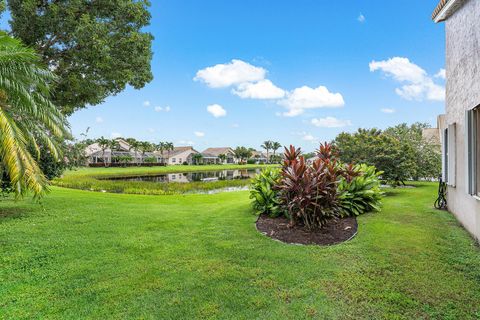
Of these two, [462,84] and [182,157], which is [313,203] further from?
[182,157]

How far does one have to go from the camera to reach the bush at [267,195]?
7.29 metres

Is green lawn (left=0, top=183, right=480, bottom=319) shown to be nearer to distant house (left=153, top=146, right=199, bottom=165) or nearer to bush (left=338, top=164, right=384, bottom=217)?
bush (left=338, top=164, right=384, bottom=217)

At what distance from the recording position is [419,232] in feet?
19.3

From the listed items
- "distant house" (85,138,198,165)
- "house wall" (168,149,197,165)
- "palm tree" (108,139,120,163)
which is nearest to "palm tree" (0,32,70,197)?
"distant house" (85,138,198,165)

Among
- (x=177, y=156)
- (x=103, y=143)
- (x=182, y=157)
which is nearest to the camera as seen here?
(x=103, y=143)

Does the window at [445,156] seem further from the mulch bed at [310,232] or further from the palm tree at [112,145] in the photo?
the palm tree at [112,145]

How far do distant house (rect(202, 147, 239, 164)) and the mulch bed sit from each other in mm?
73768

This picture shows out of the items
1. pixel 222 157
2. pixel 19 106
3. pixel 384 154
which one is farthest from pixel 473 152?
pixel 222 157

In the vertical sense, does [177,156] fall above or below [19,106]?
above

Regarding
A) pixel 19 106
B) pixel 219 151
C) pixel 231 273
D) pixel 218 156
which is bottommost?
pixel 231 273

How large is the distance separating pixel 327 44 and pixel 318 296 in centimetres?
1402

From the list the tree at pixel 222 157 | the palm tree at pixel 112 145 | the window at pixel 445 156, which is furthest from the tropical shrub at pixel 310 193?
the tree at pixel 222 157

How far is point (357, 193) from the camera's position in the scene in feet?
25.0

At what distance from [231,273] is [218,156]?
80399 millimetres
